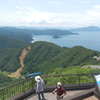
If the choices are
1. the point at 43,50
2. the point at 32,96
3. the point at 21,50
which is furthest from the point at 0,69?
the point at 32,96

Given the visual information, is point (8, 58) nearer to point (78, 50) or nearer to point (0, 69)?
point (0, 69)

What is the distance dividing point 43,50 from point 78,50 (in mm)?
46932

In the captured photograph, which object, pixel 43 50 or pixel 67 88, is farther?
pixel 43 50

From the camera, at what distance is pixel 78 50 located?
3610 inches

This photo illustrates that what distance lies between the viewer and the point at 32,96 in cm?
895

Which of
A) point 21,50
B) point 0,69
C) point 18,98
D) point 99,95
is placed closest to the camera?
point 99,95

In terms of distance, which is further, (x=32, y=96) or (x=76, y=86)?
(x=76, y=86)

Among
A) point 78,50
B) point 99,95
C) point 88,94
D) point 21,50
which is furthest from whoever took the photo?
point 21,50

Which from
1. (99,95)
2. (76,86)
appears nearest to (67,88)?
(76,86)

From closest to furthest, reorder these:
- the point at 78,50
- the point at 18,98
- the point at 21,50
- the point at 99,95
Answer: the point at 99,95 < the point at 18,98 < the point at 78,50 < the point at 21,50

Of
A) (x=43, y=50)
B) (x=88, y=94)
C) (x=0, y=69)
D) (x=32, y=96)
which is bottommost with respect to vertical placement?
(x=0, y=69)

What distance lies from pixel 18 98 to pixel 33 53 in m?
125

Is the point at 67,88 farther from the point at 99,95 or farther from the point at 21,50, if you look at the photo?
the point at 21,50

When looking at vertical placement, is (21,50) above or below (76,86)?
below
